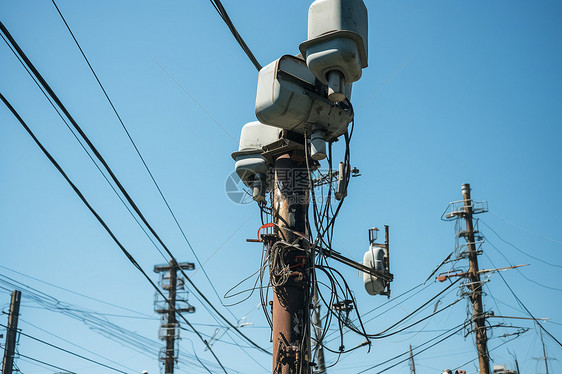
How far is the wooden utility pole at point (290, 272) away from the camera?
5.75 m

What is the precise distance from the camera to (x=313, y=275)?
6070mm

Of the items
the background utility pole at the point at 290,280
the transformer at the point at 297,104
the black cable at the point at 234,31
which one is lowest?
the background utility pole at the point at 290,280

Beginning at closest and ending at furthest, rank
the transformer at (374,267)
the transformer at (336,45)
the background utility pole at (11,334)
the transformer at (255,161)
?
1. the transformer at (336,45)
2. the transformer at (255,161)
3. the transformer at (374,267)
4. the background utility pole at (11,334)

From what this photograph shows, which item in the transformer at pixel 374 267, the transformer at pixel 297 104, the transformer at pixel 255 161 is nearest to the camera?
the transformer at pixel 297 104

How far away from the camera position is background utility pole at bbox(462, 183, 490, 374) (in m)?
22.7

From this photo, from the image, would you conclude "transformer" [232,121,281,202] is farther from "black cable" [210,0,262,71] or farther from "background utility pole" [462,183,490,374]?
"background utility pole" [462,183,490,374]

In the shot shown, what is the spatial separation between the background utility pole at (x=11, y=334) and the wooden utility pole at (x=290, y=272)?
53.4 feet

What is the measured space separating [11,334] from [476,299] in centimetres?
1788

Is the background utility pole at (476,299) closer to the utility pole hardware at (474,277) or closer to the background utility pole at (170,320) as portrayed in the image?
the utility pole hardware at (474,277)

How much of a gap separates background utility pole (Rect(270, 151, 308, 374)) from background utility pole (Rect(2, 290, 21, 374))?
16.3 m

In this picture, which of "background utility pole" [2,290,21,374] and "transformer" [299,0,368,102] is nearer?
"transformer" [299,0,368,102]

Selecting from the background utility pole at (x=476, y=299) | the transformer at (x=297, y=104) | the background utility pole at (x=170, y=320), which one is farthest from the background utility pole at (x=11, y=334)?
→ the background utility pole at (x=476, y=299)

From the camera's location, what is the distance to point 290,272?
5996mm

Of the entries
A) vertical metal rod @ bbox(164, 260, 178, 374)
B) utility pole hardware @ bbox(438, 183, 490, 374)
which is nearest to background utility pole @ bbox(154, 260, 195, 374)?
vertical metal rod @ bbox(164, 260, 178, 374)
